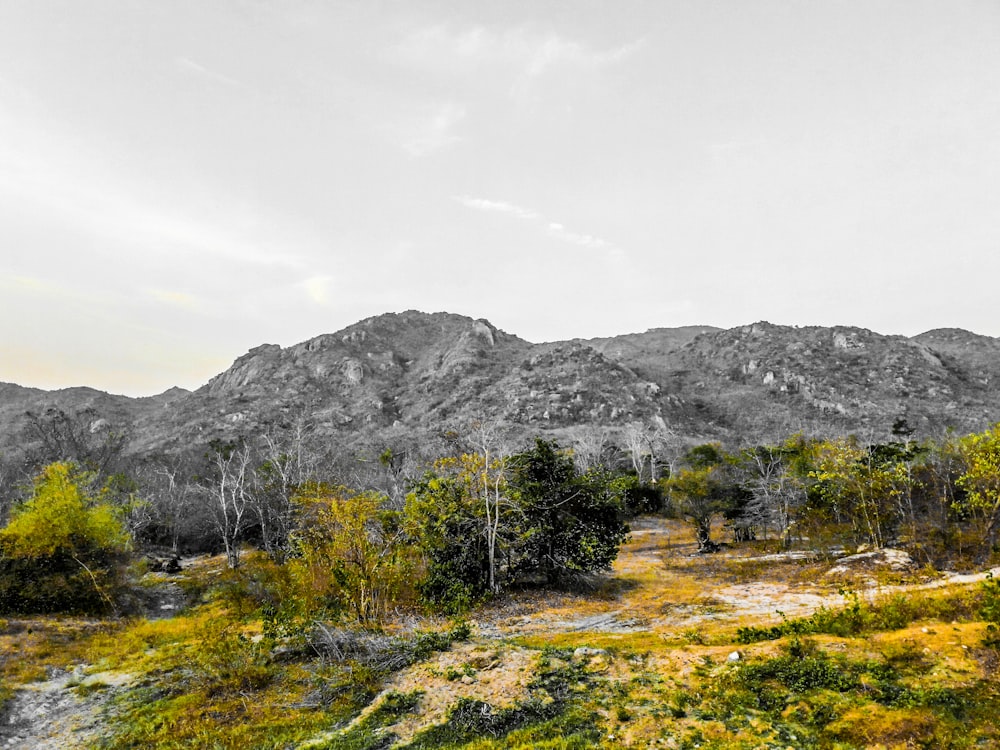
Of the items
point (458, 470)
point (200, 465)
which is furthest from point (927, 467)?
point (200, 465)

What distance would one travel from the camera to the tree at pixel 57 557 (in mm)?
20797

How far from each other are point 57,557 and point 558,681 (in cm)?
2450

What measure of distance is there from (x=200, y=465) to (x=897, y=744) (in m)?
65.2

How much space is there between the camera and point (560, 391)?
110 meters

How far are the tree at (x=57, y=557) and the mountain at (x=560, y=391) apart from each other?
53.7 metres

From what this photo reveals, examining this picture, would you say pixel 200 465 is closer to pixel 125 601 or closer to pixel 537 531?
pixel 125 601

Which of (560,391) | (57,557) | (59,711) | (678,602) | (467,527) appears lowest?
(678,602)

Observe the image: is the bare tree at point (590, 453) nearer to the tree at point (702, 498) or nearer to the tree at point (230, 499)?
the tree at point (702, 498)

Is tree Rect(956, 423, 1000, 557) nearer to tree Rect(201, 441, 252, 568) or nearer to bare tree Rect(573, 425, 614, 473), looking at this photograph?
tree Rect(201, 441, 252, 568)

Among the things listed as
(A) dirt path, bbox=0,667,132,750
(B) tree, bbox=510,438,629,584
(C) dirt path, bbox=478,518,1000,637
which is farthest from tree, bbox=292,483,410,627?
(B) tree, bbox=510,438,629,584

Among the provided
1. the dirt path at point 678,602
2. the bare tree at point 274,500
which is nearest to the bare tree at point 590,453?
the bare tree at point 274,500

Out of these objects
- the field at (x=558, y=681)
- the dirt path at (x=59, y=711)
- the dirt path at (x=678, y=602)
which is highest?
the field at (x=558, y=681)

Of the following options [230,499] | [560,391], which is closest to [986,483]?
[230,499]

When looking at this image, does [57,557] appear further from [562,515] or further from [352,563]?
[562,515]
